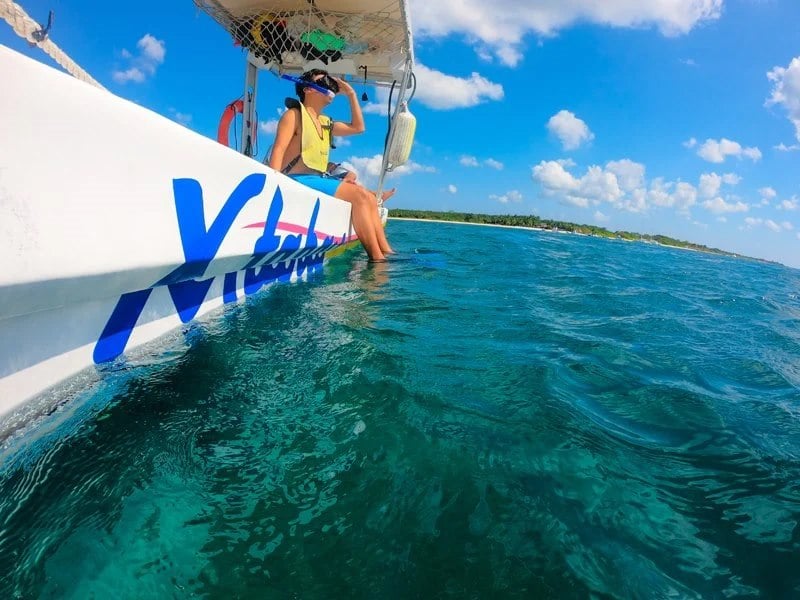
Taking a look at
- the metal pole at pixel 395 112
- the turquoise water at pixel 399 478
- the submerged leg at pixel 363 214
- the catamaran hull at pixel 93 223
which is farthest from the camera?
the metal pole at pixel 395 112

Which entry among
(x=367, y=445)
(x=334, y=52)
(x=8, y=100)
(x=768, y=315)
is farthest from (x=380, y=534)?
(x=334, y=52)

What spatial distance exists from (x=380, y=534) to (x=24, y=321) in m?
1.06

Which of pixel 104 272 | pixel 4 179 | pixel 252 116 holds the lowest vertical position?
pixel 104 272

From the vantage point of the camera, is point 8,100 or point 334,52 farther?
point 334,52

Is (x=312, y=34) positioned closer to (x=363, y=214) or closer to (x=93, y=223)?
(x=363, y=214)

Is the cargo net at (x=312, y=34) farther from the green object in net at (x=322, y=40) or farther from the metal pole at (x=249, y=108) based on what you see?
the metal pole at (x=249, y=108)

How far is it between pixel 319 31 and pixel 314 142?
253cm

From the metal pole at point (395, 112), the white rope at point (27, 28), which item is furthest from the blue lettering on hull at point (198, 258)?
the metal pole at point (395, 112)

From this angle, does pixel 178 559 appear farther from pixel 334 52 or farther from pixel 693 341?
pixel 334 52

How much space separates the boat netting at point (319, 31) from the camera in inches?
208

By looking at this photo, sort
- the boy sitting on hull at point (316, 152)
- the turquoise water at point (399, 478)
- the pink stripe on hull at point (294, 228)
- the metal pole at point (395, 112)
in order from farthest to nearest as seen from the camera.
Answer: the metal pole at point (395, 112)
the boy sitting on hull at point (316, 152)
the pink stripe on hull at point (294, 228)
the turquoise water at point (399, 478)

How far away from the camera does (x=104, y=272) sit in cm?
120

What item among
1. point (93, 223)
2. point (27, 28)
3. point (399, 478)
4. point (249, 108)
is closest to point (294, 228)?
point (27, 28)

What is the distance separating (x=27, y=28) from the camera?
5.00 ft
